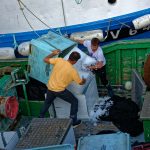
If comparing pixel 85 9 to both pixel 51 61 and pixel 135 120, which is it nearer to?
pixel 51 61

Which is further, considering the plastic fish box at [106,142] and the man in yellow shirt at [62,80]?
the man in yellow shirt at [62,80]

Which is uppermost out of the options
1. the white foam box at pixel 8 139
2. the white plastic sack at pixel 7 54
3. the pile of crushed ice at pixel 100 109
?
the white plastic sack at pixel 7 54

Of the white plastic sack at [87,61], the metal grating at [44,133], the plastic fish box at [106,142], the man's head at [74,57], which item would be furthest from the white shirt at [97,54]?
the plastic fish box at [106,142]

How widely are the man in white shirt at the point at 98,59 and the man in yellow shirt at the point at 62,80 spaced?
2.76 feet

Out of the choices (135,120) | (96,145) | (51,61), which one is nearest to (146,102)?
(135,120)

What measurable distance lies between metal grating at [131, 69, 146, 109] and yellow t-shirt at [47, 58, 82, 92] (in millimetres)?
1107

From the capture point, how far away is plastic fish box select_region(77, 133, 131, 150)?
4.48 meters

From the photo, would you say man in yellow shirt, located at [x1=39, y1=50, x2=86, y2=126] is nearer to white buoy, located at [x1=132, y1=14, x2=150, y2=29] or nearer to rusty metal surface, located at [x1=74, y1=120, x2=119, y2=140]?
rusty metal surface, located at [x1=74, y1=120, x2=119, y2=140]

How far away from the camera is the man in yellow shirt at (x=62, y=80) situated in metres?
6.27

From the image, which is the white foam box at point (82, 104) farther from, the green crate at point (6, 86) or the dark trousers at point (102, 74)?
the green crate at point (6, 86)

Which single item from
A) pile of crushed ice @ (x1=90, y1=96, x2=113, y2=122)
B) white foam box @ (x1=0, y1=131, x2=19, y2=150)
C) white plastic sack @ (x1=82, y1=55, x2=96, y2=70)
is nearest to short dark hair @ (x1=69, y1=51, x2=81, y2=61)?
white plastic sack @ (x1=82, y1=55, x2=96, y2=70)

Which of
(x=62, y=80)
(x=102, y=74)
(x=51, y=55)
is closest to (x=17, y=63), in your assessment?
(x=51, y=55)

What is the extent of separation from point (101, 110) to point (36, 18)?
274cm

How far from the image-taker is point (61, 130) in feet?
16.7
